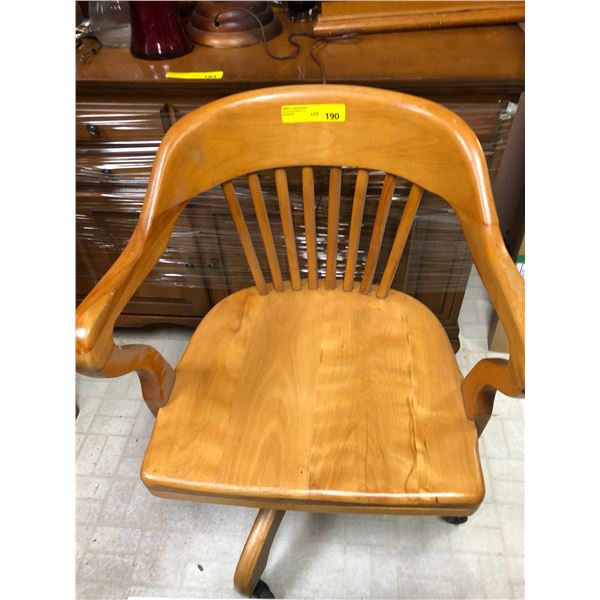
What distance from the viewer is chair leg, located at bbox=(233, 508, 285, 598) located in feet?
2.89

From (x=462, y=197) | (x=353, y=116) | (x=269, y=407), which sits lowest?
(x=269, y=407)

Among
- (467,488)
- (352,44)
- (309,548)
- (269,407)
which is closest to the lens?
(467,488)

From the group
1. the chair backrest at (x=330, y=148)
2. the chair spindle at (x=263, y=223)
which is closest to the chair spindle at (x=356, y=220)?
the chair backrest at (x=330, y=148)

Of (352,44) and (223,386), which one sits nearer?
(223,386)

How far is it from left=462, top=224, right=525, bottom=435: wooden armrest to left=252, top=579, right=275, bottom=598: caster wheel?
1.86 feet

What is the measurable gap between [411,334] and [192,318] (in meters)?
0.71

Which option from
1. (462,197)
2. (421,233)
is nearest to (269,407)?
(462,197)

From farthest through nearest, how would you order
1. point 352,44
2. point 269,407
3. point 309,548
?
point 309,548 < point 352,44 < point 269,407

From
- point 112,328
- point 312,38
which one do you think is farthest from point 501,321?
point 312,38

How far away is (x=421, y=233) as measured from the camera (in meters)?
1.07

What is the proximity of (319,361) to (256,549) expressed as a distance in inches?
15.4

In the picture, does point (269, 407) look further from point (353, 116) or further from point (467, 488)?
point (353, 116)

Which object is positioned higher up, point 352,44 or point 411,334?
point 352,44

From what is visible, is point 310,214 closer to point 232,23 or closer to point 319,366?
point 319,366
